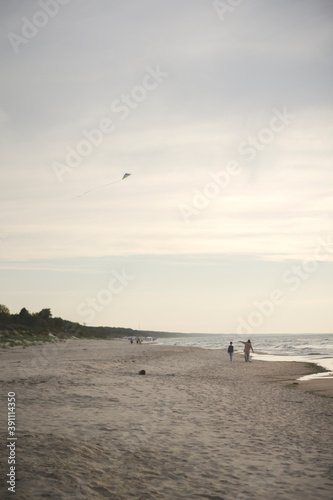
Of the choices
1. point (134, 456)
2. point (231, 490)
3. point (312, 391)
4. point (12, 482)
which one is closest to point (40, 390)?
point (134, 456)

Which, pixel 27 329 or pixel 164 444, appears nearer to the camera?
pixel 164 444

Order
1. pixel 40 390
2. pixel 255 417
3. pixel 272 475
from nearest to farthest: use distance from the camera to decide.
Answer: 1. pixel 272 475
2. pixel 255 417
3. pixel 40 390

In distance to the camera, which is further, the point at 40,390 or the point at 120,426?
the point at 40,390

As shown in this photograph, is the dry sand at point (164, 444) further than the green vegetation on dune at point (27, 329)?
No

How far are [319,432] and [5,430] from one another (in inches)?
296

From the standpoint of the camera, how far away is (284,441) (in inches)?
343

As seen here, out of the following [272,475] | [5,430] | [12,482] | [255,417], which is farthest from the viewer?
[255,417]

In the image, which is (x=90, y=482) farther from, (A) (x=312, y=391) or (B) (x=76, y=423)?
(A) (x=312, y=391)

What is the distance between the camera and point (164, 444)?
8203 mm

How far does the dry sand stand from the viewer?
19.8 feet

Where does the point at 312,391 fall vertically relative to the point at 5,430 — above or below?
below

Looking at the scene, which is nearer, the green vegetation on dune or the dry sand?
the dry sand

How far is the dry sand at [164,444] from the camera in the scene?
6.03 m

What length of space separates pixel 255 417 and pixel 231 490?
523cm
